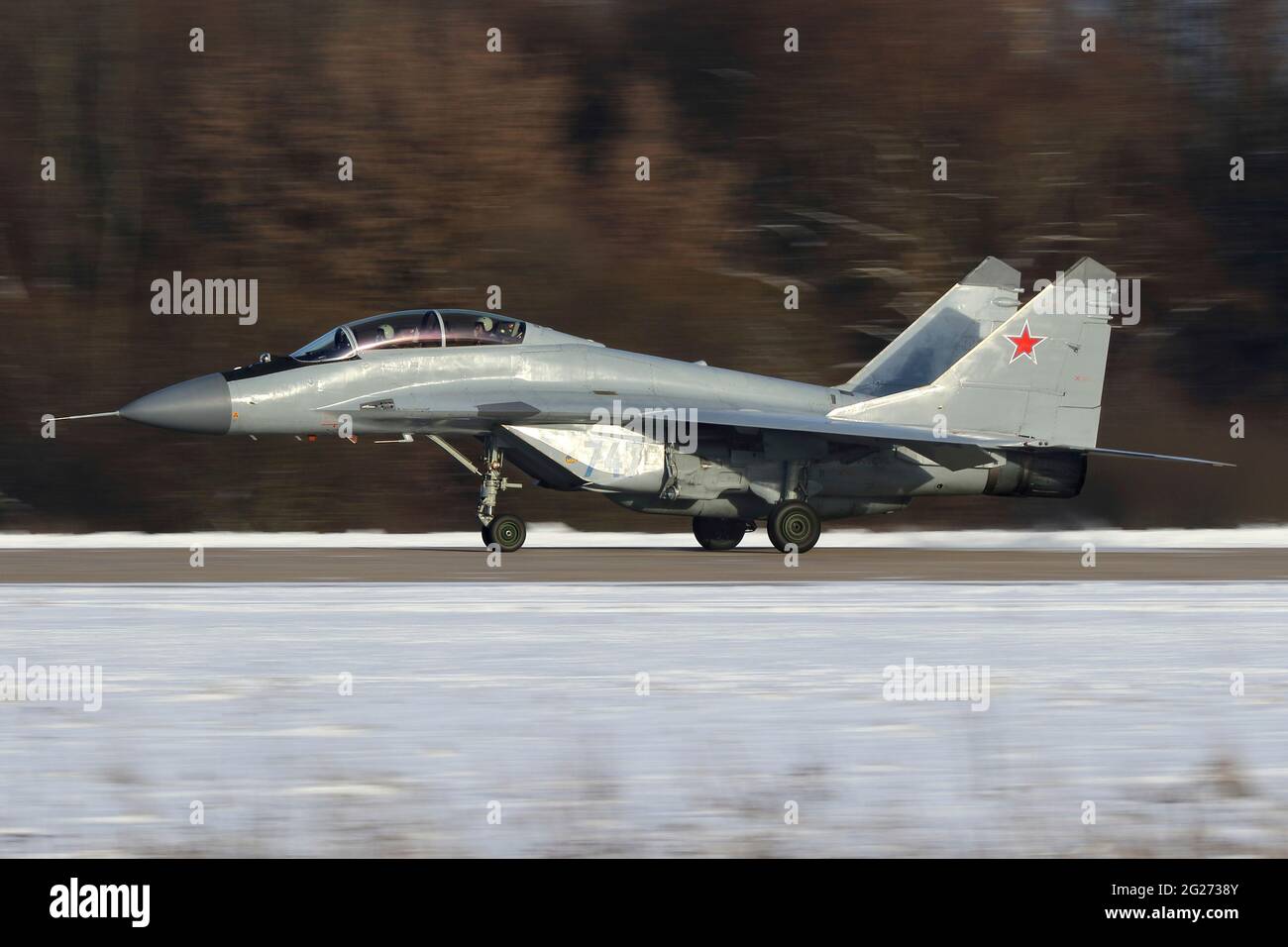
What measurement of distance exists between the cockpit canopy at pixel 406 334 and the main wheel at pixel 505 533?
182cm

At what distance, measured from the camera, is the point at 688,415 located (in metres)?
16.7

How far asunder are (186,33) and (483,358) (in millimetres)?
10709

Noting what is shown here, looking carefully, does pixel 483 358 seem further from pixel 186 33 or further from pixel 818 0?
pixel 818 0

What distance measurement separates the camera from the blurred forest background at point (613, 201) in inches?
861

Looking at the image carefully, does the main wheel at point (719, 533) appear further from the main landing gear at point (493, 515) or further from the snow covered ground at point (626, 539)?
the main landing gear at point (493, 515)

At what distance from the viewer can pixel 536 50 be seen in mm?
25891

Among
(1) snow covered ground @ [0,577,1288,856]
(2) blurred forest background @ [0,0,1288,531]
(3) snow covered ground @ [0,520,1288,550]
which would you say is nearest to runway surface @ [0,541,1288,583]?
(3) snow covered ground @ [0,520,1288,550]

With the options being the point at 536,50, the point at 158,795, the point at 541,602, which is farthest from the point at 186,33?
the point at 158,795

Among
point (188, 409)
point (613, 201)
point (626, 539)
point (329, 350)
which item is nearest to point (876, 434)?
point (626, 539)

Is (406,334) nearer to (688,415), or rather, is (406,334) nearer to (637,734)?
(688,415)

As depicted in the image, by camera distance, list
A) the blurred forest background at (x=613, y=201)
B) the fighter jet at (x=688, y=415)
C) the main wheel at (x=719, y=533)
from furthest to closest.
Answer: the blurred forest background at (x=613, y=201) → the main wheel at (x=719, y=533) → the fighter jet at (x=688, y=415)

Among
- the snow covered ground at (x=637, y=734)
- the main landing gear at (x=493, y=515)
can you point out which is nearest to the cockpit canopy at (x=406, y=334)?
the main landing gear at (x=493, y=515)

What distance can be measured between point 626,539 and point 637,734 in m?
13.5

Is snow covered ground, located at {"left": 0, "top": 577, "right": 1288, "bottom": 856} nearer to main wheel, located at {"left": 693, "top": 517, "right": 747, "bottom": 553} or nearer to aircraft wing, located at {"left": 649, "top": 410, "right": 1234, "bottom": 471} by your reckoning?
aircraft wing, located at {"left": 649, "top": 410, "right": 1234, "bottom": 471}
